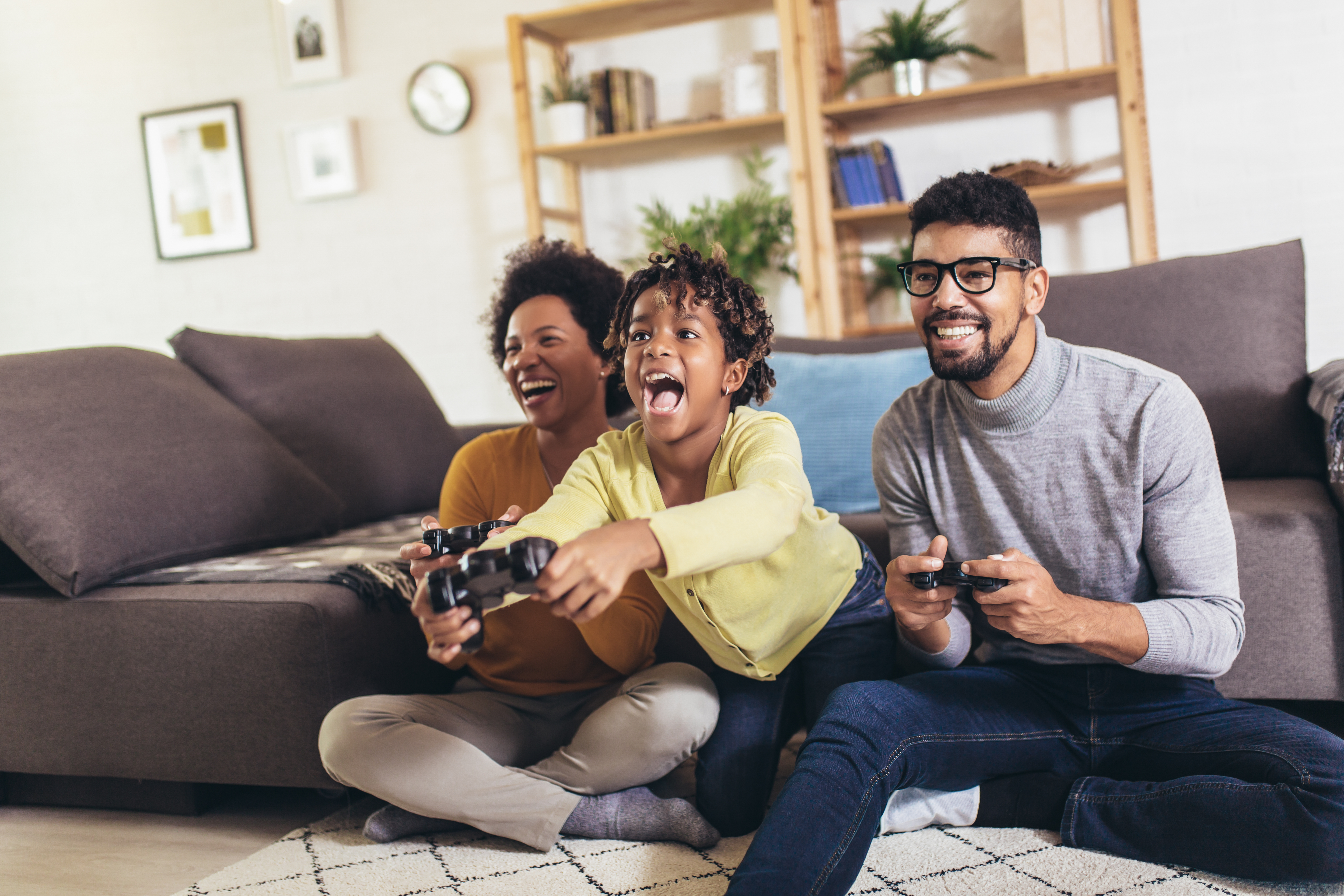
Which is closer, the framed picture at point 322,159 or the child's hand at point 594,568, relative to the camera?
the child's hand at point 594,568

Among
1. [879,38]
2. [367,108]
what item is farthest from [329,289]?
[879,38]

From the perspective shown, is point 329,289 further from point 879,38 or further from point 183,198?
point 879,38

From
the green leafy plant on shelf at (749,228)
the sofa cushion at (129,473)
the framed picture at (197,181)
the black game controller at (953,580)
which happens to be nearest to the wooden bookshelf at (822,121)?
the green leafy plant on shelf at (749,228)

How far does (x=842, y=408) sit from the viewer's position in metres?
2.13

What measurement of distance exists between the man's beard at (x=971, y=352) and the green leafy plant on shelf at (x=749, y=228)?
2226 millimetres

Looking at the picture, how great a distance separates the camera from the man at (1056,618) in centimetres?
121

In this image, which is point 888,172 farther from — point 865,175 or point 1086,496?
point 1086,496

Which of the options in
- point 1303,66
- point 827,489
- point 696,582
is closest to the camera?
point 696,582

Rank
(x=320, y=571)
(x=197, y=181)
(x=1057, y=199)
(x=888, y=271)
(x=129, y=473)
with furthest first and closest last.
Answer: (x=197, y=181), (x=888, y=271), (x=1057, y=199), (x=129, y=473), (x=320, y=571)

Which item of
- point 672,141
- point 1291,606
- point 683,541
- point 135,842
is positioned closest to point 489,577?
point 683,541

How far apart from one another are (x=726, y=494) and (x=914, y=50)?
267 cm

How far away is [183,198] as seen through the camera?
4473 mm

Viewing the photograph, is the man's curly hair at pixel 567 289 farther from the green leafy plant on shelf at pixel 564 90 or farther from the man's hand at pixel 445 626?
the green leafy plant on shelf at pixel 564 90

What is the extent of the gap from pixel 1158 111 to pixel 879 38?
931mm
